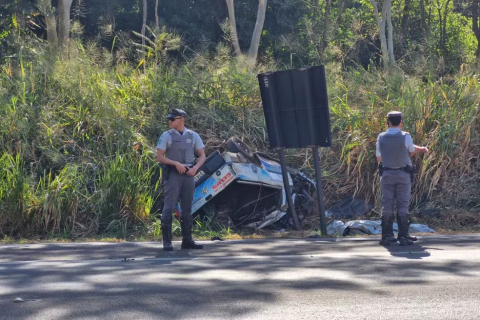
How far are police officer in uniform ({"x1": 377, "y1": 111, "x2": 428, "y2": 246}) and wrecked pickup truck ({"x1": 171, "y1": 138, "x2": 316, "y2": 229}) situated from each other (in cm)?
292

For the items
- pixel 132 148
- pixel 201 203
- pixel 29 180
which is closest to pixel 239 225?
pixel 201 203

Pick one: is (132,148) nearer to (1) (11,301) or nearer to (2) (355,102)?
(2) (355,102)

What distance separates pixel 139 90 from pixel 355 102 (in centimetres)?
499

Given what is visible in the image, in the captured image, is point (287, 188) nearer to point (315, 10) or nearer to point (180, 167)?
point (180, 167)

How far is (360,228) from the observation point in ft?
38.5

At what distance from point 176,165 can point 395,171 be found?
301 cm

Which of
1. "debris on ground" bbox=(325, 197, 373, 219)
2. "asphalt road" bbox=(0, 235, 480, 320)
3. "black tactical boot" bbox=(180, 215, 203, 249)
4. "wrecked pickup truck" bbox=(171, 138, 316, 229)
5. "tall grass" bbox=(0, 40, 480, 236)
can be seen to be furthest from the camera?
"debris on ground" bbox=(325, 197, 373, 219)

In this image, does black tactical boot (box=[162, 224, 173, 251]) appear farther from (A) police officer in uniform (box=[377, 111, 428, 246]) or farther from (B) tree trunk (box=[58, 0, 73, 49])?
(B) tree trunk (box=[58, 0, 73, 49])

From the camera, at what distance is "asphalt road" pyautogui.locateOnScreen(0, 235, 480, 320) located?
5.95 m

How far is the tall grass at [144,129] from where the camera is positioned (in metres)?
12.2

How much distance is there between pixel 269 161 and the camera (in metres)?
13.4

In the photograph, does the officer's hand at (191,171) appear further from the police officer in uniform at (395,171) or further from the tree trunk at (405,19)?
the tree trunk at (405,19)

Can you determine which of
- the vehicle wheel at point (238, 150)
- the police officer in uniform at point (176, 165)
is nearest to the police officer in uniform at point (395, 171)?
the police officer in uniform at point (176, 165)

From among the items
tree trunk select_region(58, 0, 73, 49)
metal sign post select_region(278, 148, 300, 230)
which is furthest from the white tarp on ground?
tree trunk select_region(58, 0, 73, 49)
